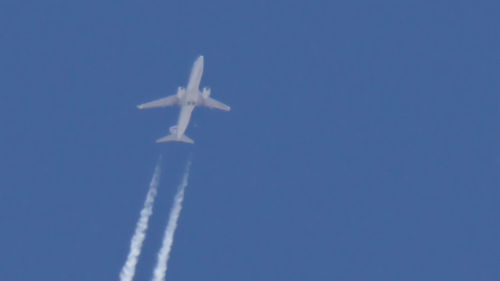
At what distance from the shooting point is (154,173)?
149625 mm

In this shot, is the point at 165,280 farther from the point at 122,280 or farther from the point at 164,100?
the point at 164,100

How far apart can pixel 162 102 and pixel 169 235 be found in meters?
17.6

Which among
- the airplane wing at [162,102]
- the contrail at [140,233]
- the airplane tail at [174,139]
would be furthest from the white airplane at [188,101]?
the contrail at [140,233]

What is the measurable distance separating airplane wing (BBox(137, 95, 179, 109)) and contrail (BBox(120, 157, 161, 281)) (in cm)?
871

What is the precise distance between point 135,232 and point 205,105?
62.3ft

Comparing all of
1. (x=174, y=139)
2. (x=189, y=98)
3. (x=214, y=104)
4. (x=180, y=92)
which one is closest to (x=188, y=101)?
(x=189, y=98)

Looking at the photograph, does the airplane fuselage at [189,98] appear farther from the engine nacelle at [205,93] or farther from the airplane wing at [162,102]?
the airplane wing at [162,102]

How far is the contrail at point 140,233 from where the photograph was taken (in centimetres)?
14188

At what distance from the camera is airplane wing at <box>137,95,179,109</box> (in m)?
156

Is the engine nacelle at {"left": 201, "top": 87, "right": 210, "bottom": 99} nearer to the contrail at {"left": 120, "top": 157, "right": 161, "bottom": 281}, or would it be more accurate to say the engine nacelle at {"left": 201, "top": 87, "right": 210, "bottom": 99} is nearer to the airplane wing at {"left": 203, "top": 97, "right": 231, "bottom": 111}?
the airplane wing at {"left": 203, "top": 97, "right": 231, "bottom": 111}

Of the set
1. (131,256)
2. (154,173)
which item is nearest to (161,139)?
(154,173)

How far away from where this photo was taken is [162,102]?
156 m

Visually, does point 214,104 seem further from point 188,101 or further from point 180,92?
point 180,92

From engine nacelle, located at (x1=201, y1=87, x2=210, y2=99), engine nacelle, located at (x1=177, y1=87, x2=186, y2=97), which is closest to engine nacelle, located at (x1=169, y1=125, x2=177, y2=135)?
engine nacelle, located at (x1=177, y1=87, x2=186, y2=97)
